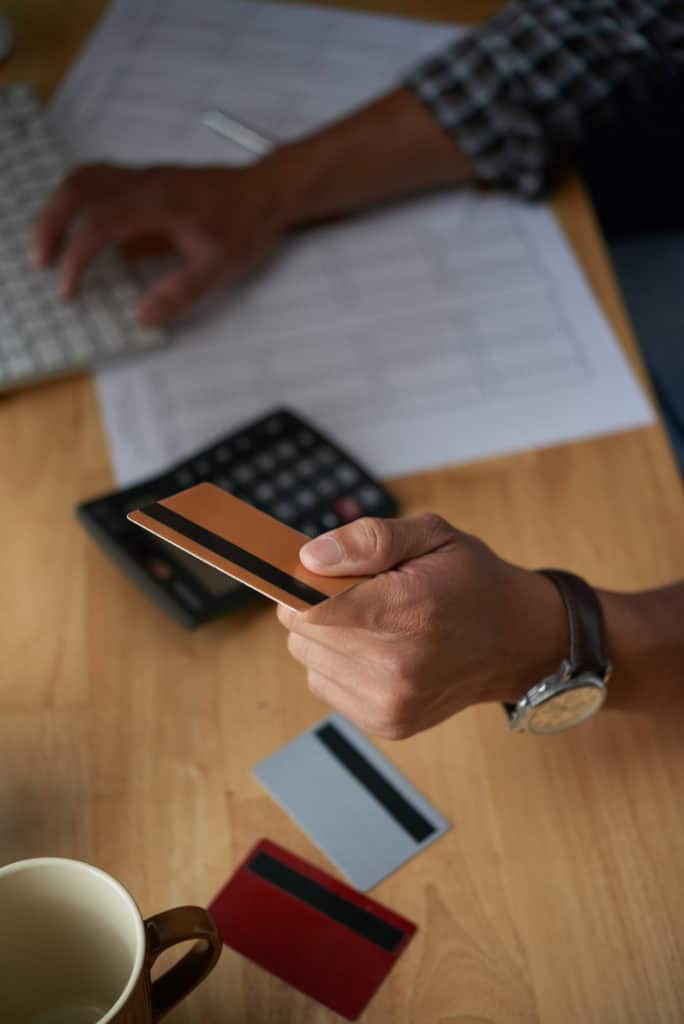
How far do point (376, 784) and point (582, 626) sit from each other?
145 mm

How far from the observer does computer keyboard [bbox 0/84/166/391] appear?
2.80 ft

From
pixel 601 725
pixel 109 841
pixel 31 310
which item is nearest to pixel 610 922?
pixel 601 725

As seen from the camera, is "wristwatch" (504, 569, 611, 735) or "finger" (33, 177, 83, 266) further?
"finger" (33, 177, 83, 266)

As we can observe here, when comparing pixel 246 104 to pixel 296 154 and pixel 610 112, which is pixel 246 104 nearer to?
pixel 296 154

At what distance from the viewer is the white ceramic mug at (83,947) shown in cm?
47

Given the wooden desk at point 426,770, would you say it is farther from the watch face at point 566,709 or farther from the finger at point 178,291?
the finger at point 178,291

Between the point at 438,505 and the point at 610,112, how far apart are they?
46cm

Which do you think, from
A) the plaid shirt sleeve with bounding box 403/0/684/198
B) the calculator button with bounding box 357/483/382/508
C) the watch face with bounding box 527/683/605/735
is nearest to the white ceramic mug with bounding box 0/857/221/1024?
the watch face with bounding box 527/683/605/735

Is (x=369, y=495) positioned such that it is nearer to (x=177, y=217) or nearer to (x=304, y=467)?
(x=304, y=467)

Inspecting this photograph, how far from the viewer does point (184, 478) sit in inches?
30.3

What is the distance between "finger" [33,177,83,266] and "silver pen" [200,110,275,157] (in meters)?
0.18

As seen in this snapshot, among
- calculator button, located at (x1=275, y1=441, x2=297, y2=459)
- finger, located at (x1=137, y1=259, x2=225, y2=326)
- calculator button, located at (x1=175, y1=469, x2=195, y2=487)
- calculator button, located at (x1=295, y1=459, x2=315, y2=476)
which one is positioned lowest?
calculator button, located at (x1=295, y1=459, x2=315, y2=476)

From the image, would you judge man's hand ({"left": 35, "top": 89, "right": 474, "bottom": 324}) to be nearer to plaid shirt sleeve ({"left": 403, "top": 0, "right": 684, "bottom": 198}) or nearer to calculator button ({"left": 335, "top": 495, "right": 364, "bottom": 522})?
plaid shirt sleeve ({"left": 403, "top": 0, "right": 684, "bottom": 198})

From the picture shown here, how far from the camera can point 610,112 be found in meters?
1.02
